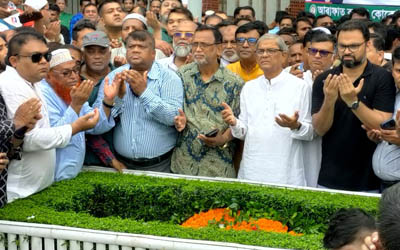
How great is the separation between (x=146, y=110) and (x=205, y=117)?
0.60 m

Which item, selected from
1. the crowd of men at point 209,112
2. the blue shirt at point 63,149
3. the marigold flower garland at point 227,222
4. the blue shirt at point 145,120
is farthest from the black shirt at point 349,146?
the blue shirt at point 63,149

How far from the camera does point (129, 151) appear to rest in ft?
22.0

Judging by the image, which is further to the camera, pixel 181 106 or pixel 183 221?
pixel 181 106

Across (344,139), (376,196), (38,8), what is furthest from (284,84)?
(38,8)

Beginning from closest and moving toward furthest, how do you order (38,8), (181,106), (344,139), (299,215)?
(299,215) < (344,139) < (181,106) < (38,8)

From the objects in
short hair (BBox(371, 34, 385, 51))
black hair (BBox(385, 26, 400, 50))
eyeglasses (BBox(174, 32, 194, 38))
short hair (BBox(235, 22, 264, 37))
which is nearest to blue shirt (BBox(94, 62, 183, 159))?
eyeglasses (BBox(174, 32, 194, 38))

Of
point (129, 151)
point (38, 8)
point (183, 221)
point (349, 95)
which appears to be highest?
point (38, 8)

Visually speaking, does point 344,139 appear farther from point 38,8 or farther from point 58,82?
point 38,8

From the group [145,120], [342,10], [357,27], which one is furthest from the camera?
[342,10]

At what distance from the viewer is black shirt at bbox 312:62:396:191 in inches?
245

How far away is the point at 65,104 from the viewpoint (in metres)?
6.38

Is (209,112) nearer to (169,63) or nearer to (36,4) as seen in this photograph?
(169,63)

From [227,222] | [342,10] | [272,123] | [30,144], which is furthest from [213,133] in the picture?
[342,10]

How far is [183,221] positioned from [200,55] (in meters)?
1.83
